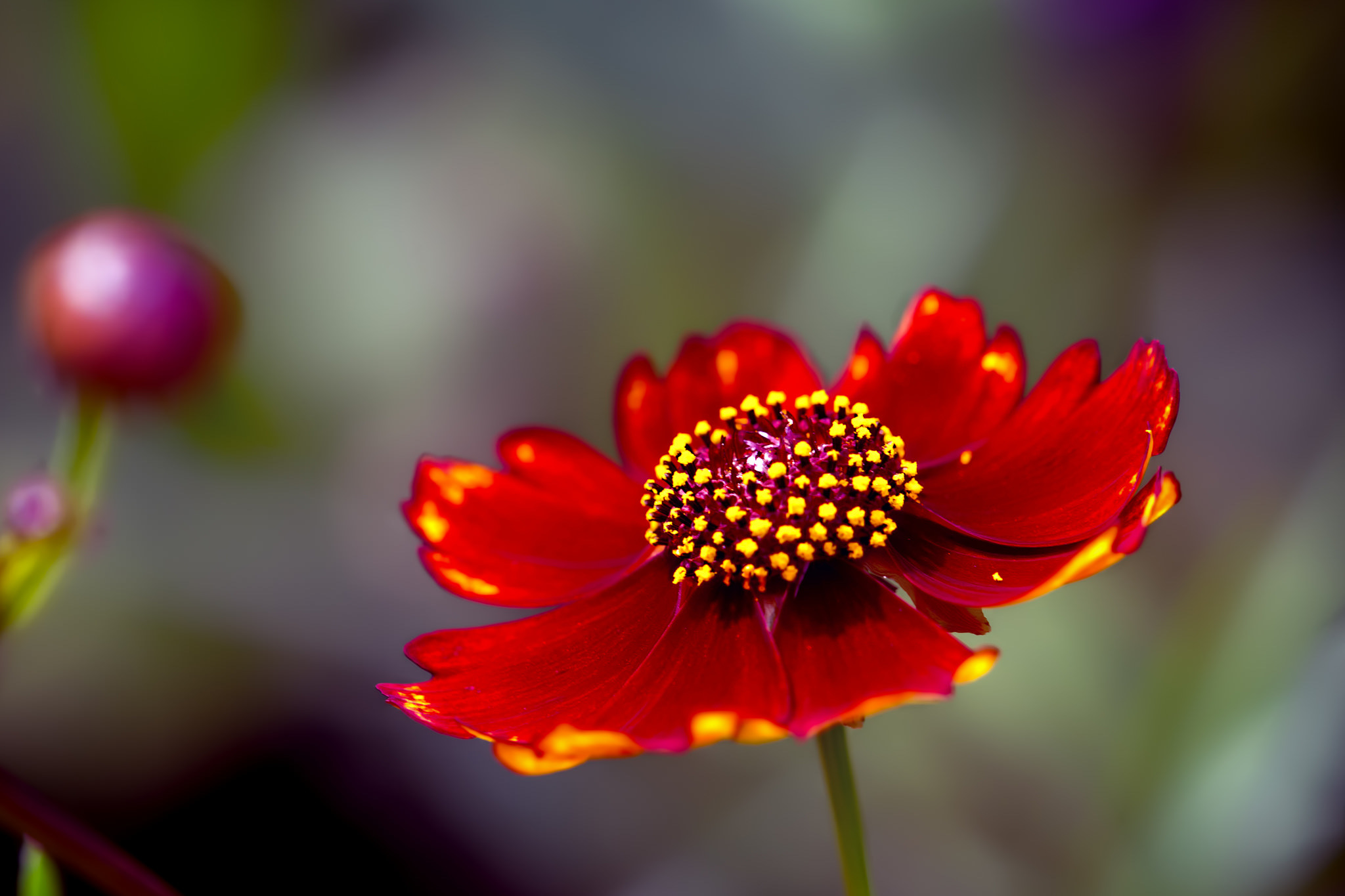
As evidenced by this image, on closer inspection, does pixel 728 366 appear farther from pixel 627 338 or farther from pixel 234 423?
pixel 234 423

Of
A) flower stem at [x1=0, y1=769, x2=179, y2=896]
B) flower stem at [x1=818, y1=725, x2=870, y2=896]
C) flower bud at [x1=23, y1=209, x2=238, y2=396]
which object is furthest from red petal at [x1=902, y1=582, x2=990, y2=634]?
flower bud at [x1=23, y1=209, x2=238, y2=396]

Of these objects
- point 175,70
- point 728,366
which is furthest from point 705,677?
point 175,70

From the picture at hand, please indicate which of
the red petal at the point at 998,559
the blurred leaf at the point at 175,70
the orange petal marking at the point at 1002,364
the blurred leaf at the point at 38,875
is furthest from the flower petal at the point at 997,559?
the blurred leaf at the point at 175,70

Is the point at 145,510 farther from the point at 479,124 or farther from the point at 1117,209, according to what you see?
the point at 1117,209

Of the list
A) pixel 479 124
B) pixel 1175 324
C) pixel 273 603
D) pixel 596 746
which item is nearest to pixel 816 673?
pixel 596 746

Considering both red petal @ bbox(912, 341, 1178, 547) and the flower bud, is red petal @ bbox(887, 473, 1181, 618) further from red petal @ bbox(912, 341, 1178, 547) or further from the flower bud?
the flower bud

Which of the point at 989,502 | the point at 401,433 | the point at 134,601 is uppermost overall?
the point at 989,502

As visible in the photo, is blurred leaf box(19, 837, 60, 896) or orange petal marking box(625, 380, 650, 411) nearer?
blurred leaf box(19, 837, 60, 896)
